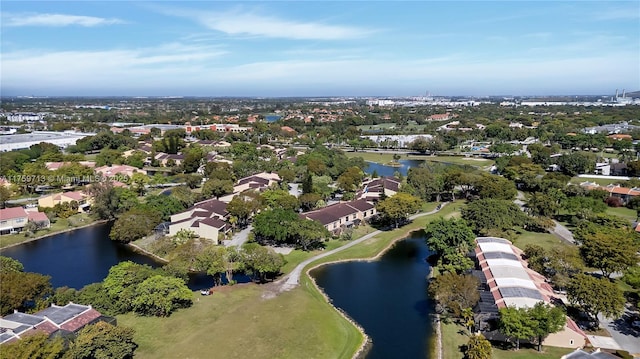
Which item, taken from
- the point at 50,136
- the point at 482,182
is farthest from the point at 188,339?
the point at 50,136

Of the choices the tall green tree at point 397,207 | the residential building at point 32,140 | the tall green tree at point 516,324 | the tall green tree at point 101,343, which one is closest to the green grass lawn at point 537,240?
the tall green tree at point 397,207

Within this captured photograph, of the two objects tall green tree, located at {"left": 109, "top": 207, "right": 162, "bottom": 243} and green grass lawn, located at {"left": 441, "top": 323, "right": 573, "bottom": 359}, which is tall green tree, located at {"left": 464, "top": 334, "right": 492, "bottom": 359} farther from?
tall green tree, located at {"left": 109, "top": 207, "right": 162, "bottom": 243}

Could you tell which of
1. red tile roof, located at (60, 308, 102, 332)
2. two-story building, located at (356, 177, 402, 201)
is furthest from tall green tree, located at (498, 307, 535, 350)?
two-story building, located at (356, 177, 402, 201)

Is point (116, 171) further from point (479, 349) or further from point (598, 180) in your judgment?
point (598, 180)

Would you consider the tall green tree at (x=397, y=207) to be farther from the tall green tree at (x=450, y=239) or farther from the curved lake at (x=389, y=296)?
the tall green tree at (x=450, y=239)

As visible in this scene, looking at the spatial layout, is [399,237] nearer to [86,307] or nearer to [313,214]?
[313,214]
